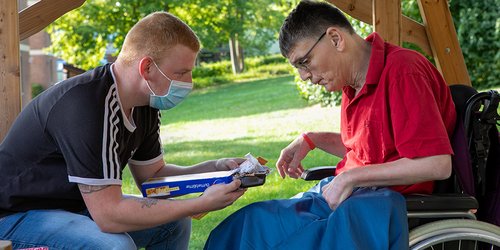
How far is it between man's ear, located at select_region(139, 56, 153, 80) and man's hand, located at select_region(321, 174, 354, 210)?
0.83 m

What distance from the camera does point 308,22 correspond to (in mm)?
3135

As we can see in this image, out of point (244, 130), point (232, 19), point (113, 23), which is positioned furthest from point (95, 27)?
point (244, 130)

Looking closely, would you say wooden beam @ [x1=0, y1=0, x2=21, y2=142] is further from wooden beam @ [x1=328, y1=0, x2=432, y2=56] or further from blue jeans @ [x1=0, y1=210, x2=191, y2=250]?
wooden beam @ [x1=328, y1=0, x2=432, y2=56]

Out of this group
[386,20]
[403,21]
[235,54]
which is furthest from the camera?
[235,54]

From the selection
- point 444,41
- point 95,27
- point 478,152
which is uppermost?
point 444,41

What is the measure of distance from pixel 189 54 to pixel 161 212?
2.11 ft

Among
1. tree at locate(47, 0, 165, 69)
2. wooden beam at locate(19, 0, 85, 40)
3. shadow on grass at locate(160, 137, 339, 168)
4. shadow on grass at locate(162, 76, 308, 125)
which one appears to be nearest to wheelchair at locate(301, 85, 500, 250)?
wooden beam at locate(19, 0, 85, 40)

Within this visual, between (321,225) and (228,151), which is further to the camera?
(228,151)

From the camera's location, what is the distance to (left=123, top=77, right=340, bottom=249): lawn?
22.8 feet

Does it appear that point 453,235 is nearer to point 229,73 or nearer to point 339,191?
point 339,191

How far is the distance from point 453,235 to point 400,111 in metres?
0.50

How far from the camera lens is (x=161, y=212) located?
2996 mm

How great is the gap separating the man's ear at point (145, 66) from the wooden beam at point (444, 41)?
2153 mm

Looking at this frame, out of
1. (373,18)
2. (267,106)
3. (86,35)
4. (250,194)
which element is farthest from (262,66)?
(373,18)
